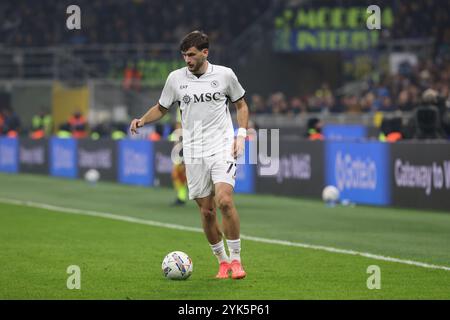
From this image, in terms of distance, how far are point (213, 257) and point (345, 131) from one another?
69.7 ft

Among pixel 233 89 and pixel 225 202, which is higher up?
pixel 233 89

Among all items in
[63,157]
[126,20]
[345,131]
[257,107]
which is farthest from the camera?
[126,20]

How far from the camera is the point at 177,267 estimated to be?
1073cm

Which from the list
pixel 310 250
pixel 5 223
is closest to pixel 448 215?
pixel 310 250

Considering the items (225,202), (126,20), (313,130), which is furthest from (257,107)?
(225,202)

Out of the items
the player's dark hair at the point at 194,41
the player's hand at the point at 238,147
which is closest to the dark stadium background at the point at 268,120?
the player's hand at the point at 238,147

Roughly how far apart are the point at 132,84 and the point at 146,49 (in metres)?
2.26

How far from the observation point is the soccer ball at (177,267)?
422 inches

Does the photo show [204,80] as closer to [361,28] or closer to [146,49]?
[361,28]

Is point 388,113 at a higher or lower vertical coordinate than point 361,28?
lower

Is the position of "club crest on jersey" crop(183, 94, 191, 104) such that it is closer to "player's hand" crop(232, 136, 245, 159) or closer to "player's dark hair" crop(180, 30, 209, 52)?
"player's dark hair" crop(180, 30, 209, 52)

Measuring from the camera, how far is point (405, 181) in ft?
65.7

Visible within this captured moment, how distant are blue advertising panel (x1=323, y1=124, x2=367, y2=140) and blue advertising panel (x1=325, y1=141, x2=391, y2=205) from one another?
34.0 feet

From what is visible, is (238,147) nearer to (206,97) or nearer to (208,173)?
(208,173)
